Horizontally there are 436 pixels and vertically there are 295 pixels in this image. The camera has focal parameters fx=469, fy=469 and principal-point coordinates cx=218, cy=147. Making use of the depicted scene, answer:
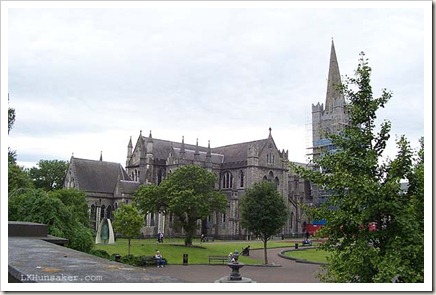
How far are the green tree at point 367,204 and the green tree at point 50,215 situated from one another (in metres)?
13.1

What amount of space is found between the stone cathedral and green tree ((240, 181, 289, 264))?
26.0 metres

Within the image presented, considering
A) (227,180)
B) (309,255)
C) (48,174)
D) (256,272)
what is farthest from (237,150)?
(256,272)

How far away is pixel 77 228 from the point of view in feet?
71.2

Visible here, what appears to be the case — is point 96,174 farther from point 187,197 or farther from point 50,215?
point 50,215

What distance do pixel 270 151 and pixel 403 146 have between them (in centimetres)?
6812

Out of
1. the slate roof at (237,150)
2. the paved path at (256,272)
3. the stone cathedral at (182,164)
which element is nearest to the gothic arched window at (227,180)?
the stone cathedral at (182,164)

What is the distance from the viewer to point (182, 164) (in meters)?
72.5

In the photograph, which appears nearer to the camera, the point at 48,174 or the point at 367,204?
the point at 367,204

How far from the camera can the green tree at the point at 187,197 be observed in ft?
156

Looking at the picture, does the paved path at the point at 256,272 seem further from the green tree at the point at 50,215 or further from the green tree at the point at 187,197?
the green tree at the point at 187,197

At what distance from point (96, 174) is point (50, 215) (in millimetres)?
51249

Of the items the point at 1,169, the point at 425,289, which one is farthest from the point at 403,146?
the point at 1,169

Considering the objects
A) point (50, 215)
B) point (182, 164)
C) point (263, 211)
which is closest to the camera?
point (50, 215)

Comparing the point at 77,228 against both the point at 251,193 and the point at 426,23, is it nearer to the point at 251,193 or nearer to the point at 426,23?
the point at 426,23
